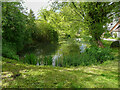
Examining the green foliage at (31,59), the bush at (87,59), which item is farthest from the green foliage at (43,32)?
the bush at (87,59)

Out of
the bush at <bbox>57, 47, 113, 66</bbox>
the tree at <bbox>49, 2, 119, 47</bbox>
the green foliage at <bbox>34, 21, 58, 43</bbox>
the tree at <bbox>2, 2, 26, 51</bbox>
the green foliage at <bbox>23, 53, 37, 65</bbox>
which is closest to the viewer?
the bush at <bbox>57, 47, 113, 66</bbox>

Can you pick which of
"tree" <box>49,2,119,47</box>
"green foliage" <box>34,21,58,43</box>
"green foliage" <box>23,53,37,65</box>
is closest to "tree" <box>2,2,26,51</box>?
"green foliage" <box>23,53,37,65</box>

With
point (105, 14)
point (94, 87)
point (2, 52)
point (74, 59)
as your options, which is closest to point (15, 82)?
point (94, 87)

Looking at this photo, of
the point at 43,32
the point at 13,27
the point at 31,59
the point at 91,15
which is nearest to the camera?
the point at 31,59

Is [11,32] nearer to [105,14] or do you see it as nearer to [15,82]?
[15,82]

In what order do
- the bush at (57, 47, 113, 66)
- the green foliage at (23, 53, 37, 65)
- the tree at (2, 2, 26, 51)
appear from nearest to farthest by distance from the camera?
the bush at (57, 47, 113, 66) < the green foliage at (23, 53, 37, 65) < the tree at (2, 2, 26, 51)

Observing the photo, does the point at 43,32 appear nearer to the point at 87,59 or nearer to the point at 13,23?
the point at 13,23

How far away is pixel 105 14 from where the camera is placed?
24.5 feet

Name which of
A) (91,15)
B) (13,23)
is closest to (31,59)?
(13,23)

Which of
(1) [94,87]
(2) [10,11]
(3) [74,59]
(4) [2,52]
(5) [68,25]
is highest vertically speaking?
(2) [10,11]

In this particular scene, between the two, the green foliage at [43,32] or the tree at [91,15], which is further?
the green foliage at [43,32]

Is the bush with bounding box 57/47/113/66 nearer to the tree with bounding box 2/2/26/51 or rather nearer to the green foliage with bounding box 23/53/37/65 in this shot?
the green foliage with bounding box 23/53/37/65

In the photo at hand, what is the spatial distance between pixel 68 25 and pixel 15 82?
624 centimetres

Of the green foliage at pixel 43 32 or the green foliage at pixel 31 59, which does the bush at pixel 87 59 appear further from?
the green foliage at pixel 43 32
